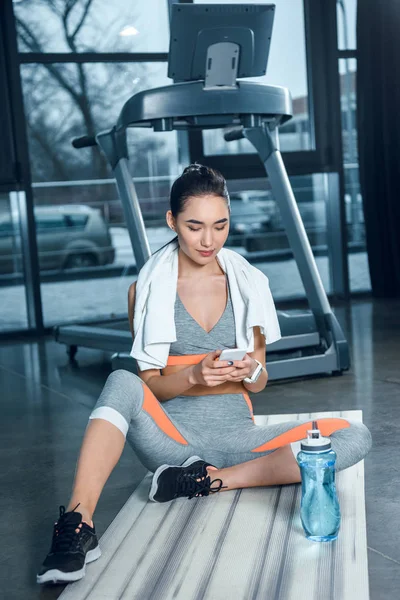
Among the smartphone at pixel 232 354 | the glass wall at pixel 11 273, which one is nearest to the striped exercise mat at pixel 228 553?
the smartphone at pixel 232 354

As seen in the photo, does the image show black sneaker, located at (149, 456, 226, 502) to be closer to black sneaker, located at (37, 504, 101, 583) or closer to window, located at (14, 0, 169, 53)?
black sneaker, located at (37, 504, 101, 583)

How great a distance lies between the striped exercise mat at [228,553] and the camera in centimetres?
140

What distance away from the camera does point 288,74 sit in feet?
20.0

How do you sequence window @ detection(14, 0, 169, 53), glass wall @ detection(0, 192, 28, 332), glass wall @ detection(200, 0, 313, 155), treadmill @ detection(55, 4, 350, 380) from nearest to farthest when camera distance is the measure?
treadmill @ detection(55, 4, 350, 380)
window @ detection(14, 0, 169, 53)
glass wall @ detection(0, 192, 28, 332)
glass wall @ detection(200, 0, 313, 155)

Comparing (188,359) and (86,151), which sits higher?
(86,151)

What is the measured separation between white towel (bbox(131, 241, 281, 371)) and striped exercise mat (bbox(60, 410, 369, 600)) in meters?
0.35

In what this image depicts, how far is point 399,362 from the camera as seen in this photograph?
3803mm

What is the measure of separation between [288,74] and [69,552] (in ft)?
17.0

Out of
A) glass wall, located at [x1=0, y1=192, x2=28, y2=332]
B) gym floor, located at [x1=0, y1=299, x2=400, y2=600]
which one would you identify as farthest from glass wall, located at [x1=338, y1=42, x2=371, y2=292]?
glass wall, located at [x1=0, y1=192, x2=28, y2=332]

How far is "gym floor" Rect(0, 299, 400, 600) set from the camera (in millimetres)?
1769

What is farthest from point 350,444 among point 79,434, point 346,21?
point 346,21

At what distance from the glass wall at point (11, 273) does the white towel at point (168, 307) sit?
3.87 metres

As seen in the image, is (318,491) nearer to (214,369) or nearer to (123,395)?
(214,369)

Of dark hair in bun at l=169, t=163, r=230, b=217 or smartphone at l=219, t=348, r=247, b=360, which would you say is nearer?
smartphone at l=219, t=348, r=247, b=360
